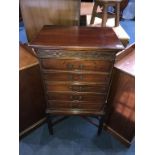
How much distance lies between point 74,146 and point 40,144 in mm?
323

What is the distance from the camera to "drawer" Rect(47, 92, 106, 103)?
1360mm

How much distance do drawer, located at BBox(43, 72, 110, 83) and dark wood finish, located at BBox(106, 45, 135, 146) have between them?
0.72 feet

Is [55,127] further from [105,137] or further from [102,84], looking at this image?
[102,84]

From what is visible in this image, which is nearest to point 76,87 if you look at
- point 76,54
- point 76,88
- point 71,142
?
point 76,88

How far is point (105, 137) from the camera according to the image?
1766 millimetres

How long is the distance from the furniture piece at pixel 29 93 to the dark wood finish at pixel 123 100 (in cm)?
65

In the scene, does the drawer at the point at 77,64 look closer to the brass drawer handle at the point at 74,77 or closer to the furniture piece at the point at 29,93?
the brass drawer handle at the point at 74,77

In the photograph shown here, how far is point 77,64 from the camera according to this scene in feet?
3.82

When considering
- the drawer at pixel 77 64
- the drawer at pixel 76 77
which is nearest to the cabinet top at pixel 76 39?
the drawer at pixel 77 64

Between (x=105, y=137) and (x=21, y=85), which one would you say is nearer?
(x=21, y=85)

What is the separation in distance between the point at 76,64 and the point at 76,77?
114 millimetres

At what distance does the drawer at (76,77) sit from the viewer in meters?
1.22
